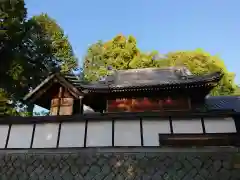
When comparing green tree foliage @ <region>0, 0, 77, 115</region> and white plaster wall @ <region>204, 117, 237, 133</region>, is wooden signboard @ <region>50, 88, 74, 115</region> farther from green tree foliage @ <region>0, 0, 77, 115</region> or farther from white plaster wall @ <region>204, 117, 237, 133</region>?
green tree foliage @ <region>0, 0, 77, 115</region>

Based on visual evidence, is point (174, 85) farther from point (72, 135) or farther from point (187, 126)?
point (72, 135)

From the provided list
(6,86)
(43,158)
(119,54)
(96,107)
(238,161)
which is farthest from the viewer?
(119,54)

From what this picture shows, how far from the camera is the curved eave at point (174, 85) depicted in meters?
11.9

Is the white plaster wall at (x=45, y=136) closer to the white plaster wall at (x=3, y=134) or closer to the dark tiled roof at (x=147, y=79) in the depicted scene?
the white plaster wall at (x=3, y=134)

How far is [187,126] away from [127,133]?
8.30 ft

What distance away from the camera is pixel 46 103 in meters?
14.2

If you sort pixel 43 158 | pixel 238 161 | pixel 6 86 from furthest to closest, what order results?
pixel 6 86
pixel 43 158
pixel 238 161

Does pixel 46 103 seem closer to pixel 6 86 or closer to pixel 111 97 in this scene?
pixel 111 97

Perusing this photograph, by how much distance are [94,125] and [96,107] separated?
15.2 ft

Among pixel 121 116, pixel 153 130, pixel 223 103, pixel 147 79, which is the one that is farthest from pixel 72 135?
pixel 223 103

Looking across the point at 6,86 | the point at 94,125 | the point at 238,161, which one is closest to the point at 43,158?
the point at 94,125

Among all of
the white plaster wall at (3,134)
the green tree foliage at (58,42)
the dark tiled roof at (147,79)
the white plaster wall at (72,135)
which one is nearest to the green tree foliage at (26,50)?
the green tree foliage at (58,42)

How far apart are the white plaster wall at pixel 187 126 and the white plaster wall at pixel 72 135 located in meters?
3.98

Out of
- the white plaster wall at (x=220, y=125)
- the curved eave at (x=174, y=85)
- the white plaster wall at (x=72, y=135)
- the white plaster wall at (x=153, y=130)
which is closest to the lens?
the white plaster wall at (x=220, y=125)
